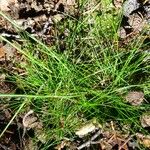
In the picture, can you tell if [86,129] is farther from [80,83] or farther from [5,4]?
[5,4]

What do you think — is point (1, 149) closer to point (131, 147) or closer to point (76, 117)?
point (76, 117)

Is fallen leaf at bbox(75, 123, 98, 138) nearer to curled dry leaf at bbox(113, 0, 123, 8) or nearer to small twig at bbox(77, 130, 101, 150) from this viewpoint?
small twig at bbox(77, 130, 101, 150)

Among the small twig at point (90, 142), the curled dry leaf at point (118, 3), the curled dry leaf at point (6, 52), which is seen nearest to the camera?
the small twig at point (90, 142)

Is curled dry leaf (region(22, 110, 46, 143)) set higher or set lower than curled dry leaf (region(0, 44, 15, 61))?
lower

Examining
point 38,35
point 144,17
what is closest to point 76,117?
point 38,35

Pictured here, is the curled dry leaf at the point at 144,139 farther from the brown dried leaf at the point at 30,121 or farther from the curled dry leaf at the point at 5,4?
the curled dry leaf at the point at 5,4

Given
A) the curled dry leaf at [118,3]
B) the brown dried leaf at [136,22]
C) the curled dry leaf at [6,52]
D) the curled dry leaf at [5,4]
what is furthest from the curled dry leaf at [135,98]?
the curled dry leaf at [5,4]

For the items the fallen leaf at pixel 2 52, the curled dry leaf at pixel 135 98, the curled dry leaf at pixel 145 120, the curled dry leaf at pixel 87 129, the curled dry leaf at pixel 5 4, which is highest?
the curled dry leaf at pixel 5 4

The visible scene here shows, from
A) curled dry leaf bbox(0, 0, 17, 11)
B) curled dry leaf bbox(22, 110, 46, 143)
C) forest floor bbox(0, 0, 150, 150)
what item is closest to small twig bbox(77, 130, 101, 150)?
forest floor bbox(0, 0, 150, 150)
